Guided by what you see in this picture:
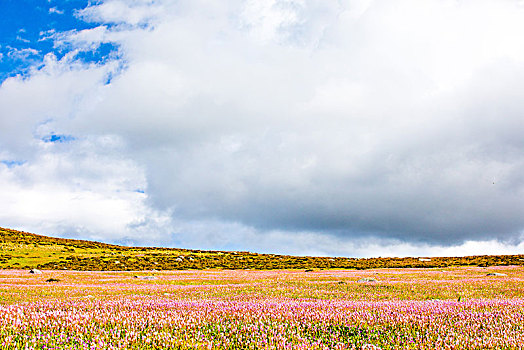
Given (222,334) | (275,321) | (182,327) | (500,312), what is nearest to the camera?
(222,334)

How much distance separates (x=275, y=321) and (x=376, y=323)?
6.85 feet

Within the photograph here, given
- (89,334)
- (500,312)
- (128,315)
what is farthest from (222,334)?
(500,312)

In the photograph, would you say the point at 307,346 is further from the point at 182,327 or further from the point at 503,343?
the point at 503,343

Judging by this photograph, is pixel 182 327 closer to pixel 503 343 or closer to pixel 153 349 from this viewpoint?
pixel 153 349

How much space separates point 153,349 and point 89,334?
1688mm

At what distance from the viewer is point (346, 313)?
9703 mm

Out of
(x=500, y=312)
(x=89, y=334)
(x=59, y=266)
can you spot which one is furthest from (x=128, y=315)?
(x=59, y=266)

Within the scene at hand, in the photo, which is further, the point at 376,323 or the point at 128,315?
the point at 128,315

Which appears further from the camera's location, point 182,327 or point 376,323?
point 376,323

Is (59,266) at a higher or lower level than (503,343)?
lower

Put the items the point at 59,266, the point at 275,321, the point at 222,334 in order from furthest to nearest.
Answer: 1. the point at 59,266
2. the point at 275,321
3. the point at 222,334

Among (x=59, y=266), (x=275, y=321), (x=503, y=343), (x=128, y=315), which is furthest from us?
(x=59, y=266)

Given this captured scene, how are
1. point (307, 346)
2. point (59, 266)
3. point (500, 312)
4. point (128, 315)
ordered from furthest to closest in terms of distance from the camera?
point (59, 266) → point (500, 312) → point (128, 315) → point (307, 346)

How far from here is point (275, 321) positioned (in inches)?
335
